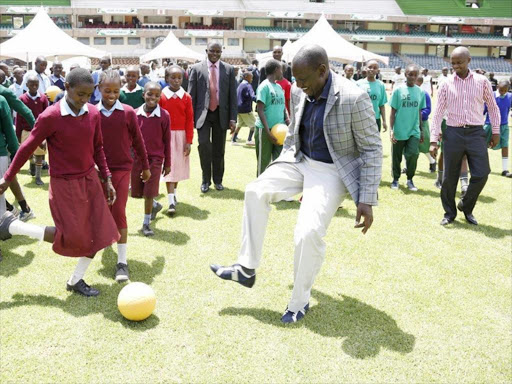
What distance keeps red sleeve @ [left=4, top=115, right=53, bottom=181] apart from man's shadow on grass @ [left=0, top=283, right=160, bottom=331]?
1087 millimetres

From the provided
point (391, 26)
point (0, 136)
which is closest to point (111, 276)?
point (0, 136)

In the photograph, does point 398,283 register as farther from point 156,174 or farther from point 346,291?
point 156,174

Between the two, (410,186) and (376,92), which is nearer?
(410,186)

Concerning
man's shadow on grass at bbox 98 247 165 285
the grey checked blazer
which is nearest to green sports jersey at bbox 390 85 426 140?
the grey checked blazer

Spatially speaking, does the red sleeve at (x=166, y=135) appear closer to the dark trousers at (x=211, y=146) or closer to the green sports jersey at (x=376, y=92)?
the dark trousers at (x=211, y=146)

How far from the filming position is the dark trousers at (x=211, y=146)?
8.00 meters

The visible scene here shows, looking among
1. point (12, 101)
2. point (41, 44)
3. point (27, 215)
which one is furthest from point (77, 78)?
point (41, 44)

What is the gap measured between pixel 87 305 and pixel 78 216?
30.4 inches

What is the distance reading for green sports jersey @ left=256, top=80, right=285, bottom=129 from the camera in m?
7.34

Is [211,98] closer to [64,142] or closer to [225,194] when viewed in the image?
[225,194]

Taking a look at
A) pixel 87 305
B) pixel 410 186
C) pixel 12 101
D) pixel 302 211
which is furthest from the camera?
pixel 410 186

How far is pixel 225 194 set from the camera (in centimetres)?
823

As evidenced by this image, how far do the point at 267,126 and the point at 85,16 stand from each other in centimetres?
5329

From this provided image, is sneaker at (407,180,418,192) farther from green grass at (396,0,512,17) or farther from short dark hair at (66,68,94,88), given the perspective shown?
green grass at (396,0,512,17)
